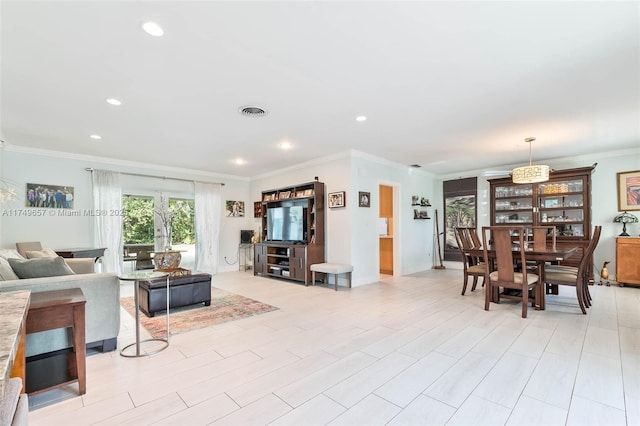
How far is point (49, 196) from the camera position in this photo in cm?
520

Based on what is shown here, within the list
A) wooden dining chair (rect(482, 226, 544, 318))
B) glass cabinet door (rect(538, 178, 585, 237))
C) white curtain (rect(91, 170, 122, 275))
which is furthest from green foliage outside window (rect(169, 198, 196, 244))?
glass cabinet door (rect(538, 178, 585, 237))

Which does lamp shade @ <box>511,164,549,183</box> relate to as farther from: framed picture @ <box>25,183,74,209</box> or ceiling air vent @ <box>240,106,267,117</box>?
framed picture @ <box>25,183,74,209</box>

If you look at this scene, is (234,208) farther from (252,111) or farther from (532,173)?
Answer: (532,173)

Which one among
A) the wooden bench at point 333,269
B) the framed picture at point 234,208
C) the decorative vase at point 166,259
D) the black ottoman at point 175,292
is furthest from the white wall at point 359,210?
the decorative vase at point 166,259

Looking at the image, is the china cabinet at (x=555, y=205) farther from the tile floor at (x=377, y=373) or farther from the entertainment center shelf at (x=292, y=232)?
the entertainment center shelf at (x=292, y=232)

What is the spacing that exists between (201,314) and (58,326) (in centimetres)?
188

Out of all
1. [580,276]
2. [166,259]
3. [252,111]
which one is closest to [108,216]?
[166,259]

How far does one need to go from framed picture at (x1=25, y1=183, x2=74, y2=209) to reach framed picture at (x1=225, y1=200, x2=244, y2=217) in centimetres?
310

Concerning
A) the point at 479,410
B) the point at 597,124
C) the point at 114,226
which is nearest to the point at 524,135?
the point at 597,124

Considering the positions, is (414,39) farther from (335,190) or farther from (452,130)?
(335,190)

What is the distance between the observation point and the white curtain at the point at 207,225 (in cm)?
696

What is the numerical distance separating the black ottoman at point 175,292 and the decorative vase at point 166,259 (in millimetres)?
320

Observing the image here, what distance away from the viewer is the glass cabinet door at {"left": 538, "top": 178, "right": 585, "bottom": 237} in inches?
228

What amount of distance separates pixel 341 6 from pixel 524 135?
3993mm
